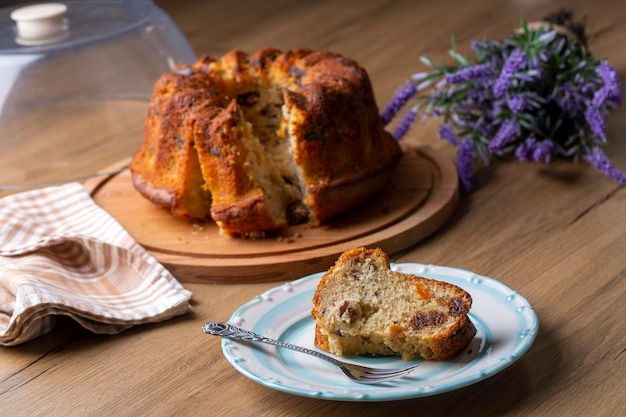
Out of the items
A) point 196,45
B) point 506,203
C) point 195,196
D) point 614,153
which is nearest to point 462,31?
point 196,45

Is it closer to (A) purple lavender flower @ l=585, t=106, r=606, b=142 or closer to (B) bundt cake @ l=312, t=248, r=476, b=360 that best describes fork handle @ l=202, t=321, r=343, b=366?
(B) bundt cake @ l=312, t=248, r=476, b=360

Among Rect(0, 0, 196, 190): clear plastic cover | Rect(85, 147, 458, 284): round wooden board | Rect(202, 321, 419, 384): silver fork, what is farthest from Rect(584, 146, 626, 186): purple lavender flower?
Rect(0, 0, 196, 190): clear plastic cover

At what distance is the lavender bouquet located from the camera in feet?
7.88

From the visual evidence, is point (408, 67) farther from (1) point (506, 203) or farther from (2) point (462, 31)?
(1) point (506, 203)

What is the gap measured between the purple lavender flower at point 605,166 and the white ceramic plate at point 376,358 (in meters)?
0.74

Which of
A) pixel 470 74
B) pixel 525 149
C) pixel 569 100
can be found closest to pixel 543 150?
pixel 525 149

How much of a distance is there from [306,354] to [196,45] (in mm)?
2365

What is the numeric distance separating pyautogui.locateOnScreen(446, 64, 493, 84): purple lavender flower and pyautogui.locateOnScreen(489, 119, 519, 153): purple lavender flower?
16 centimetres

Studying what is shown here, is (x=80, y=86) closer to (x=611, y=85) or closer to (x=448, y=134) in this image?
(x=448, y=134)

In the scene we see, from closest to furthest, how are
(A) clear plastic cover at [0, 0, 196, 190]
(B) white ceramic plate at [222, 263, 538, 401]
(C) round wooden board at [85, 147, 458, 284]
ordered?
(B) white ceramic plate at [222, 263, 538, 401]
(C) round wooden board at [85, 147, 458, 284]
(A) clear plastic cover at [0, 0, 196, 190]

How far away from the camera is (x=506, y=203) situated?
7.47ft

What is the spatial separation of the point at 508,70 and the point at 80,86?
1.32m

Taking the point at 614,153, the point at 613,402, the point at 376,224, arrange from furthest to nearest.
→ the point at 614,153
the point at 376,224
the point at 613,402

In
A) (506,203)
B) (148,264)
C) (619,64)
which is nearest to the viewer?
(148,264)
